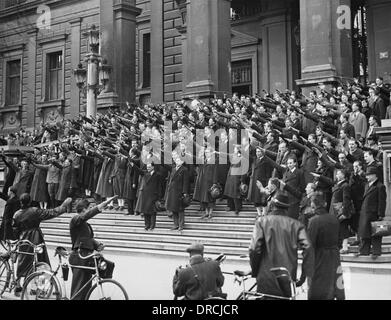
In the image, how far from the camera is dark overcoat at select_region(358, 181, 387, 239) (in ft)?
31.3

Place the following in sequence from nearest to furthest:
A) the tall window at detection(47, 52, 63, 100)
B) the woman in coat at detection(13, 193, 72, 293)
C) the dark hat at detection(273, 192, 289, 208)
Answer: the dark hat at detection(273, 192, 289, 208), the woman in coat at detection(13, 193, 72, 293), the tall window at detection(47, 52, 63, 100)

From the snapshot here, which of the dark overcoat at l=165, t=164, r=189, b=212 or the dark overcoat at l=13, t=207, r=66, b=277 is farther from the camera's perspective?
the dark overcoat at l=165, t=164, r=189, b=212

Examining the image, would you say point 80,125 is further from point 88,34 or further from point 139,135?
point 139,135

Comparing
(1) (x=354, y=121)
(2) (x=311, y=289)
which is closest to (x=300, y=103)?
(1) (x=354, y=121)

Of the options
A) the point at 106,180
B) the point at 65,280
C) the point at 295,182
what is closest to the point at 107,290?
the point at 65,280

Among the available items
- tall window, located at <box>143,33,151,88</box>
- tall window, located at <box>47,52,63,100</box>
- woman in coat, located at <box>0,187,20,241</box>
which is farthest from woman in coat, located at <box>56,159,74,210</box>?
tall window, located at <box>47,52,63,100</box>

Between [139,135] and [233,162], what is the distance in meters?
4.28

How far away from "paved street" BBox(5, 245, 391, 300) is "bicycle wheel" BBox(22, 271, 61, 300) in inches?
47.6

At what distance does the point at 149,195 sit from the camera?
1324 centimetres

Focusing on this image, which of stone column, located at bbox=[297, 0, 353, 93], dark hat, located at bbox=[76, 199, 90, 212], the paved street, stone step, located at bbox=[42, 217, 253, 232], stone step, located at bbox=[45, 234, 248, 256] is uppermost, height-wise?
stone column, located at bbox=[297, 0, 353, 93]

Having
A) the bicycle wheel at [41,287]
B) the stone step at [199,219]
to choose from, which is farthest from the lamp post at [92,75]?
the bicycle wheel at [41,287]

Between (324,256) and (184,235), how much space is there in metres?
6.38

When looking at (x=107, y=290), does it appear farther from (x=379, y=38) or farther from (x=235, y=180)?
(x=379, y=38)

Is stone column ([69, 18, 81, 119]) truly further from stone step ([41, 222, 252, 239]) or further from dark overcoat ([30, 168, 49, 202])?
stone step ([41, 222, 252, 239])
